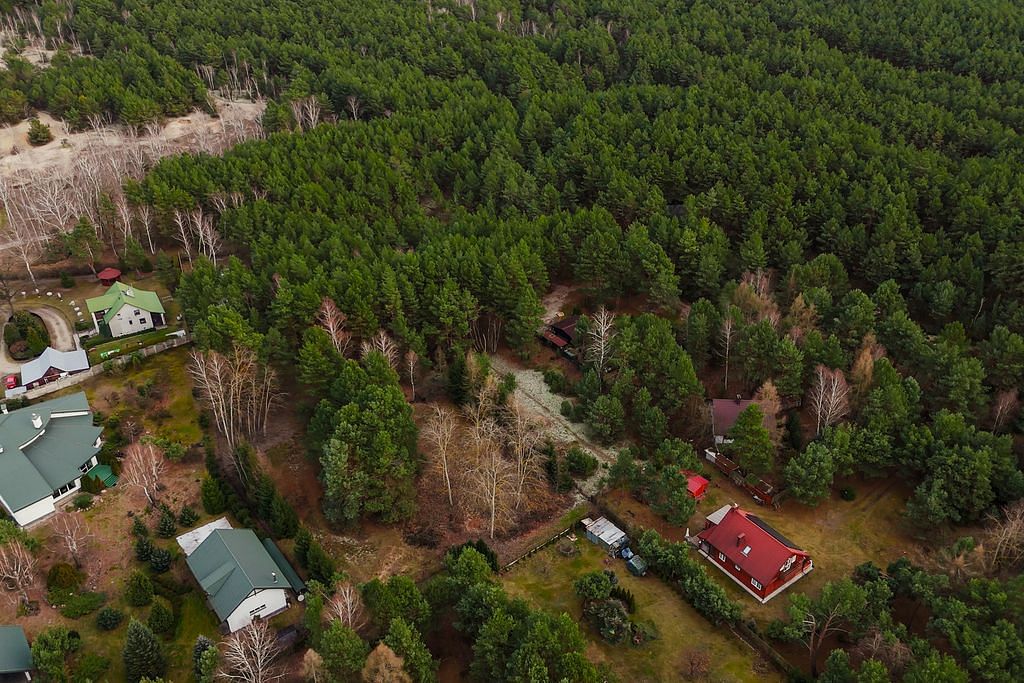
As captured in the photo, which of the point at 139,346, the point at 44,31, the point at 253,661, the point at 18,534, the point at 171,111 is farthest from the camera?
the point at 44,31

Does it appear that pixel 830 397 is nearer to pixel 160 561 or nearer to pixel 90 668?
pixel 160 561

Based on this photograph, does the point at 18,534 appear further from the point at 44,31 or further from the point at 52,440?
the point at 44,31

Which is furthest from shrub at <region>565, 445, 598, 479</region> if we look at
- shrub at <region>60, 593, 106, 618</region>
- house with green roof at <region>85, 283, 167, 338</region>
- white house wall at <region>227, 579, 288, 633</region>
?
house with green roof at <region>85, 283, 167, 338</region>

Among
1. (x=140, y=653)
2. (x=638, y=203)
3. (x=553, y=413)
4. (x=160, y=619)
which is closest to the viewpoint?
(x=140, y=653)

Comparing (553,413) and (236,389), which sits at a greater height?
(236,389)

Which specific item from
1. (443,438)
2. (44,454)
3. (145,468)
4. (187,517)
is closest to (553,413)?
(443,438)

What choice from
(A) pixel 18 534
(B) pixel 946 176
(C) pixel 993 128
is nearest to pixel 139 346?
(A) pixel 18 534
